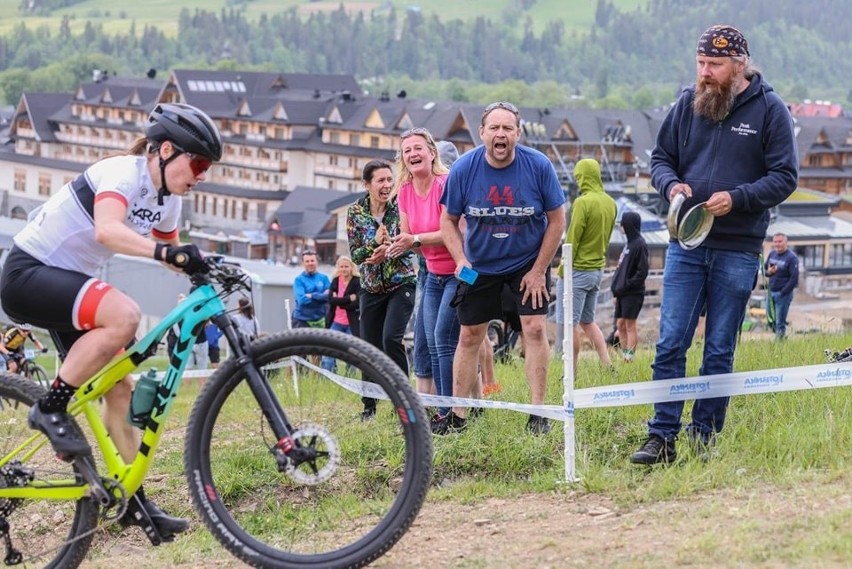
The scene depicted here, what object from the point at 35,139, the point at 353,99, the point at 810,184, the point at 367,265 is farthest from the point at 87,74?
the point at 367,265

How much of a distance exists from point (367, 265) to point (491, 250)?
161 cm

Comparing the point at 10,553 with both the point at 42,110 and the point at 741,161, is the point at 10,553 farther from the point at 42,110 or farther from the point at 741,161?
the point at 42,110

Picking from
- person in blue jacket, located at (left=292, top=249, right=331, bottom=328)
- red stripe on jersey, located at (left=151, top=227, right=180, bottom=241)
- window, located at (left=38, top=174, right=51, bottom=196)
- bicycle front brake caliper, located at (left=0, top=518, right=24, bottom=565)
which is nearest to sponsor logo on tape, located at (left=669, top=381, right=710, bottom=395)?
red stripe on jersey, located at (left=151, top=227, right=180, bottom=241)

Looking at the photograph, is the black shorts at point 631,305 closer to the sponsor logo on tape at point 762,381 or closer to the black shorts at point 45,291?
the sponsor logo on tape at point 762,381

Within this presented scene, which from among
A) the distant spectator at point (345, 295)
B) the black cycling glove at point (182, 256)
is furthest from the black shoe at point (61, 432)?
the distant spectator at point (345, 295)

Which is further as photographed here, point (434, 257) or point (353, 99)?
point (353, 99)

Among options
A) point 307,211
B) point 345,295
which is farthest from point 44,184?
point 345,295

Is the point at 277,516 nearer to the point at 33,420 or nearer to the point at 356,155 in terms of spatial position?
the point at 33,420

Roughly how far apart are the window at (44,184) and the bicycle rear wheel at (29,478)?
389ft

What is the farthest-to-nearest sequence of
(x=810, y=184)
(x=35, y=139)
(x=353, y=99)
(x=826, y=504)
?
(x=35, y=139) < (x=353, y=99) < (x=810, y=184) < (x=826, y=504)

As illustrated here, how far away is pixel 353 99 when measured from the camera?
381ft

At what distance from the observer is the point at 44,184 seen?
121 metres

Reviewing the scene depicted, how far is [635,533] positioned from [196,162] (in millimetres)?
2436

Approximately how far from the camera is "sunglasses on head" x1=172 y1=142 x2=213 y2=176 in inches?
230
